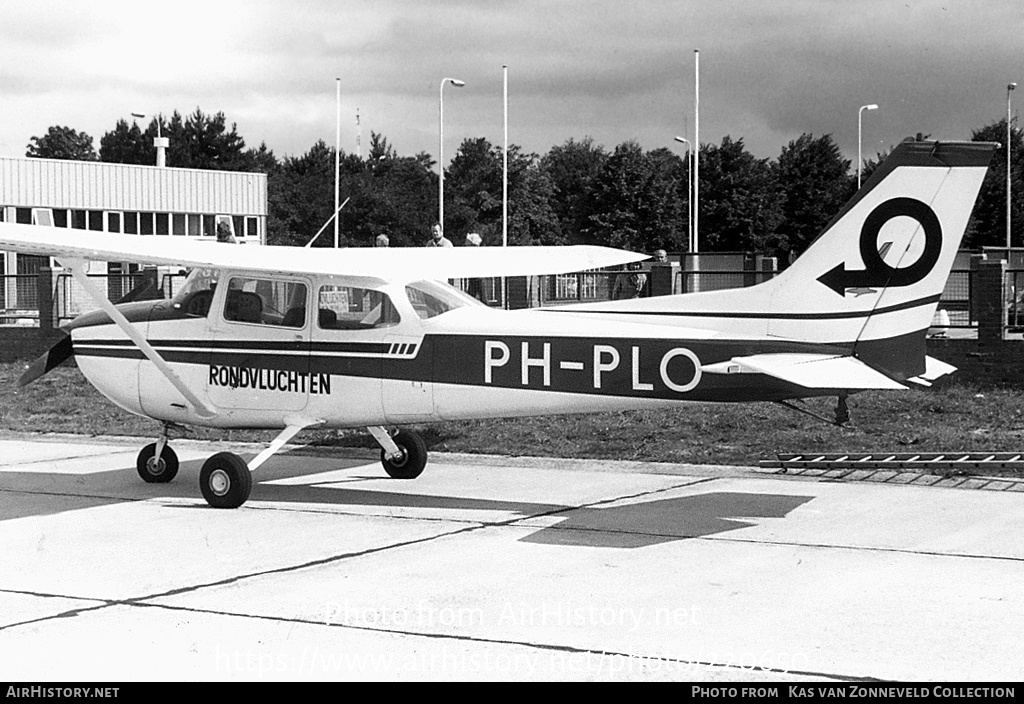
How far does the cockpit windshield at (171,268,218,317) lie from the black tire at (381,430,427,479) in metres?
2.24


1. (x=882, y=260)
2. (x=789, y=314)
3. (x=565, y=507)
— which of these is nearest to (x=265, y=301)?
(x=565, y=507)

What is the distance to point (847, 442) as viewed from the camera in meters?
13.6

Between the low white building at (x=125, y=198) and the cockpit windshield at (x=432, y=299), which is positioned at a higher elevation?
the low white building at (x=125, y=198)

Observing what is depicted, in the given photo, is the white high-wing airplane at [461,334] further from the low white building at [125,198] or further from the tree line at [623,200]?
the tree line at [623,200]

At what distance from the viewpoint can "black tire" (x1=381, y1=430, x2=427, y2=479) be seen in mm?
12195

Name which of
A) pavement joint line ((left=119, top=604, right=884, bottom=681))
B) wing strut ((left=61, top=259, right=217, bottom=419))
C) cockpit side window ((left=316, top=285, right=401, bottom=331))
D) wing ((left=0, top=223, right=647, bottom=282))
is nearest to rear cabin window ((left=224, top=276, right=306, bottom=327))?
cockpit side window ((left=316, top=285, right=401, bottom=331))

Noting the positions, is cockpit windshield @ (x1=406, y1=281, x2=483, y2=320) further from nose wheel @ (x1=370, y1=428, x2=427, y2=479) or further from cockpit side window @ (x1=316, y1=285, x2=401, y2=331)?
nose wheel @ (x1=370, y1=428, x2=427, y2=479)

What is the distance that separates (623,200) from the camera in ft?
237

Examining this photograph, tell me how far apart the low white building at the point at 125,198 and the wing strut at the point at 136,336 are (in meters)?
34.4

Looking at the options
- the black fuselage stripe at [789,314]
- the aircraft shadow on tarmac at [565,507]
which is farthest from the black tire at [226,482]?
the black fuselage stripe at [789,314]

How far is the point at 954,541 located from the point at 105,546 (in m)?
6.08

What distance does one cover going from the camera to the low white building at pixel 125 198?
48.2 meters

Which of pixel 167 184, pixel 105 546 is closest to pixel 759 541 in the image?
pixel 105 546
